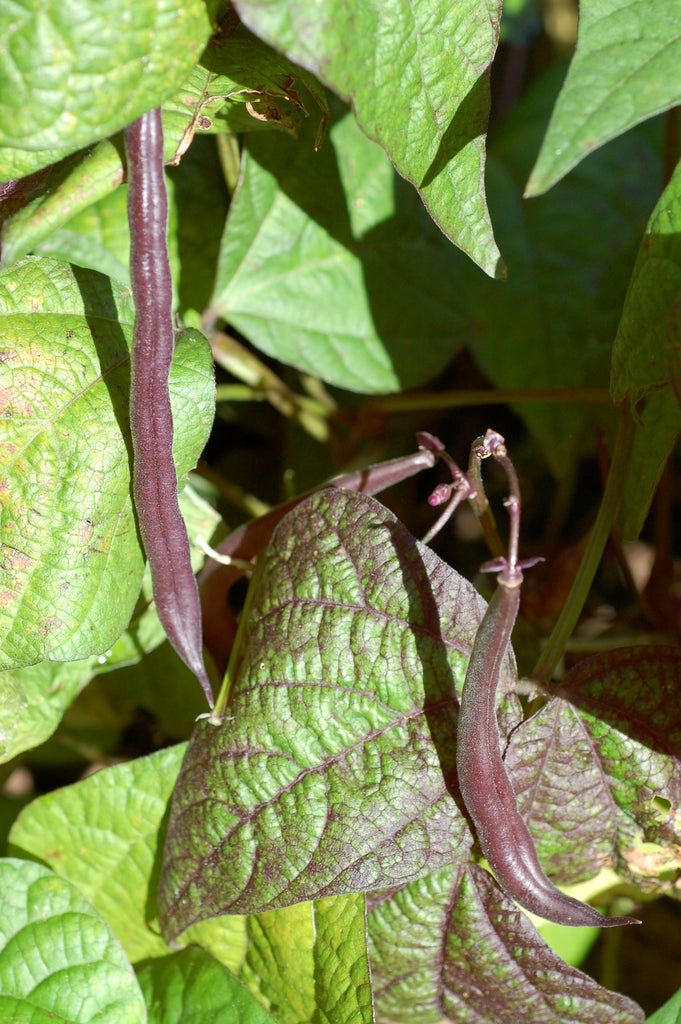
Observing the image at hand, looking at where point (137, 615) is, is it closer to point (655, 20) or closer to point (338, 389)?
point (338, 389)

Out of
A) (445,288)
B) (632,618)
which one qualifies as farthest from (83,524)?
(632,618)

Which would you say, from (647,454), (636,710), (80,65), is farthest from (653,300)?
(80,65)

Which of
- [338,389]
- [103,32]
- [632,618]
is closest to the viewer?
[103,32]

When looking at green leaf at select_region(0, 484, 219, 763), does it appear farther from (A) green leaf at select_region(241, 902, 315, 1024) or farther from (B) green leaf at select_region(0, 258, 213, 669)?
(A) green leaf at select_region(241, 902, 315, 1024)

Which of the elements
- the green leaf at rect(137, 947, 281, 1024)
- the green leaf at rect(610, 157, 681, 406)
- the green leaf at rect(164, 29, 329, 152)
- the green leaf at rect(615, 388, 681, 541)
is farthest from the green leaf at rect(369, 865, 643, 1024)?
the green leaf at rect(164, 29, 329, 152)

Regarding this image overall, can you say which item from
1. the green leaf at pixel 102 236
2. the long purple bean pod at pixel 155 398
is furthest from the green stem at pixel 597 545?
the green leaf at pixel 102 236

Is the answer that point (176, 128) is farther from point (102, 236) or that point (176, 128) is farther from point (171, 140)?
point (102, 236)
